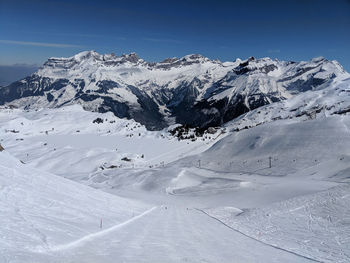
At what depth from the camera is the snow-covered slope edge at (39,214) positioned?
35.9 feet

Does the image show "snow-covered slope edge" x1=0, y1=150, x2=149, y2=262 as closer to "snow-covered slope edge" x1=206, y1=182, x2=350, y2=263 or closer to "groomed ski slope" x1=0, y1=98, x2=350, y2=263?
"groomed ski slope" x1=0, y1=98, x2=350, y2=263

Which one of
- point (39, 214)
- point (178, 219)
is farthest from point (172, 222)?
point (39, 214)

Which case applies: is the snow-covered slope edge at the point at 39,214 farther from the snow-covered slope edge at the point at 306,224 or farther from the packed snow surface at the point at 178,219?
the snow-covered slope edge at the point at 306,224

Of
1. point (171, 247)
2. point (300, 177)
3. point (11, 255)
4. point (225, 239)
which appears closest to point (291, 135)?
point (300, 177)

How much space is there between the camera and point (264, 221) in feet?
86.6

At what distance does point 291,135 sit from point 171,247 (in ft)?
278

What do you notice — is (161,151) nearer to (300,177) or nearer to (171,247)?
(300,177)

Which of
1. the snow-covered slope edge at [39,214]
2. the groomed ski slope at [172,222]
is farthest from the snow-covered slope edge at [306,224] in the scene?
the snow-covered slope edge at [39,214]

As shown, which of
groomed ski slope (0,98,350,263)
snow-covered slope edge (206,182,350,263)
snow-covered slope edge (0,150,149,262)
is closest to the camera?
snow-covered slope edge (0,150,149,262)

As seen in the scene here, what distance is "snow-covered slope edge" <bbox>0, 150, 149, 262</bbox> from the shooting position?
10953 mm

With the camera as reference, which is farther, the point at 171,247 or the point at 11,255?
the point at 171,247

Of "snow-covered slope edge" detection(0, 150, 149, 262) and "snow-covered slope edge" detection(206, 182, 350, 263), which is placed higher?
"snow-covered slope edge" detection(0, 150, 149, 262)

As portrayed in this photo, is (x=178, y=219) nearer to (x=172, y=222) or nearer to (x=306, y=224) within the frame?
(x=172, y=222)

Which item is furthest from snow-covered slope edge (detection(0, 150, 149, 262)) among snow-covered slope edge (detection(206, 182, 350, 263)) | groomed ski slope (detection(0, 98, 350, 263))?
snow-covered slope edge (detection(206, 182, 350, 263))
